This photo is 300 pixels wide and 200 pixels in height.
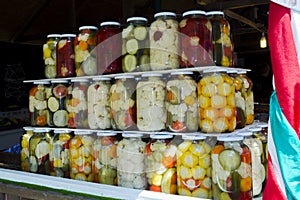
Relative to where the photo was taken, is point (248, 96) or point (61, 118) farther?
point (61, 118)

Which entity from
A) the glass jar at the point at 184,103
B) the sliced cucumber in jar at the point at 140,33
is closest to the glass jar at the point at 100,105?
the sliced cucumber in jar at the point at 140,33

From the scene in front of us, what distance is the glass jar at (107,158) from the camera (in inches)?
65.1

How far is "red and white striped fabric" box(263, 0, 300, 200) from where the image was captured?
1.05m

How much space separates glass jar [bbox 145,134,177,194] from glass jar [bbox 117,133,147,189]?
0.10ft

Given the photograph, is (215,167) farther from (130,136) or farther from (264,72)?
(264,72)

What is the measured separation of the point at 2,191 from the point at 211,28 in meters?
1.28

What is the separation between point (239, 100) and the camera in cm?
153

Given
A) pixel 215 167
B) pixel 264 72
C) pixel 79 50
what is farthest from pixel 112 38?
pixel 264 72

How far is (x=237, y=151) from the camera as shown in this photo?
1369mm

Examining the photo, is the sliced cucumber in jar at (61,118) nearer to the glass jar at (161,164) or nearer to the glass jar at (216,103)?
the glass jar at (161,164)

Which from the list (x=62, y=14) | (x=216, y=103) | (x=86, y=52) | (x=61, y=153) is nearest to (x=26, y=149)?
(x=61, y=153)

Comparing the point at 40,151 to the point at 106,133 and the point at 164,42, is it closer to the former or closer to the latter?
the point at 106,133

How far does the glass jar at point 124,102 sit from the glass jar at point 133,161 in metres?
0.07

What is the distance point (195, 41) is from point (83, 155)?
2.46ft
